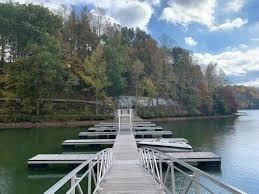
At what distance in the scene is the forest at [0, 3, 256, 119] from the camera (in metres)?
41.8

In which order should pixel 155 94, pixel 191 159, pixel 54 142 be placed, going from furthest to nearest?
1. pixel 155 94
2. pixel 54 142
3. pixel 191 159

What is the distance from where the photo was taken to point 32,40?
151ft

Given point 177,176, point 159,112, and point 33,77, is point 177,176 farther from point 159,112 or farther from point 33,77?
point 159,112

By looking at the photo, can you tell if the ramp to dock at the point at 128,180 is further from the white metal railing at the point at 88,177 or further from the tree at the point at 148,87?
the tree at the point at 148,87

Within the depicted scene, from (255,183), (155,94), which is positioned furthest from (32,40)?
(255,183)

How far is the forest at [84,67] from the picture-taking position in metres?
41.8

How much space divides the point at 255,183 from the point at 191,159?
2.92 meters

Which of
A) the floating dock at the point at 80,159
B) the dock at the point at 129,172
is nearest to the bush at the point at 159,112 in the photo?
the dock at the point at 129,172

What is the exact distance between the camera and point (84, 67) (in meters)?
48.0

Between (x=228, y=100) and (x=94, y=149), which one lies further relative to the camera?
(x=228, y=100)

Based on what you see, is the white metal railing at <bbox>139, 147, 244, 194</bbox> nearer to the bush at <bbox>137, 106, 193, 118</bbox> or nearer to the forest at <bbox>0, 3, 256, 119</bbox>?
the forest at <bbox>0, 3, 256, 119</bbox>

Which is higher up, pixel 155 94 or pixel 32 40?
pixel 32 40

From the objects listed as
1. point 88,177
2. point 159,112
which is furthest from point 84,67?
point 88,177

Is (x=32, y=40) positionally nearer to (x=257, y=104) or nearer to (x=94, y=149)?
(x=94, y=149)
